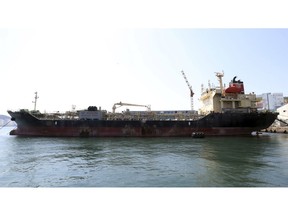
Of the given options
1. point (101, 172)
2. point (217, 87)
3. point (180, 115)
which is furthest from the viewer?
point (217, 87)

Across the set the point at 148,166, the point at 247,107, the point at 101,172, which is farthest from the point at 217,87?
the point at 101,172

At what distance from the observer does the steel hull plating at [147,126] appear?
106ft

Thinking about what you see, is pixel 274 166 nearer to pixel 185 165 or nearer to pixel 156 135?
pixel 185 165

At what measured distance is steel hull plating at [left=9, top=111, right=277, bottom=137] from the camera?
32.2 metres

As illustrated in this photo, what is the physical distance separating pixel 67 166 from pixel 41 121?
24.6 m

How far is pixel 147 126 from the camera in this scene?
32.8 meters

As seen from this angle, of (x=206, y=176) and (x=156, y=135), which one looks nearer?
(x=206, y=176)

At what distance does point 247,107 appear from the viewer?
3431 cm

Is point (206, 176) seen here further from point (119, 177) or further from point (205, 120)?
point (205, 120)

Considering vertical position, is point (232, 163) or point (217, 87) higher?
point (217, 87)

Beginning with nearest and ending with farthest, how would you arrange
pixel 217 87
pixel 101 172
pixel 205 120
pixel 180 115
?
1. pixel 101 172
2. pixel 205 120
3. pixel 180 115
4. pixel 217 87

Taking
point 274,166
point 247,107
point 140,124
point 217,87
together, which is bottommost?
point 274,166

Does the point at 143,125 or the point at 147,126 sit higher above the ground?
the point at 143,125

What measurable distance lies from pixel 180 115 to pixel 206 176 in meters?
26.6
